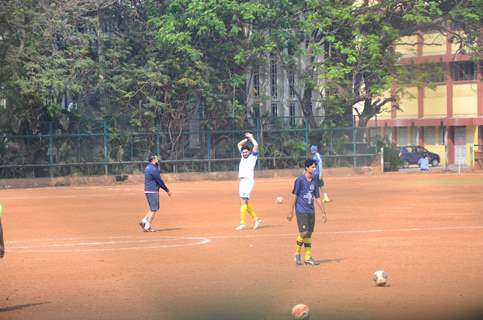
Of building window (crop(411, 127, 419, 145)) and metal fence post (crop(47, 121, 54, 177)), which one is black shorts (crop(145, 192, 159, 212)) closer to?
metal fence post (crop(47, 121, 54, 177))

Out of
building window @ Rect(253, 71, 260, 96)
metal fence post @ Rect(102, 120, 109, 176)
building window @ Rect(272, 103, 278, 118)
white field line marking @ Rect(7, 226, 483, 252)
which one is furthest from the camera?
building window @ Rect(272, 103, 278, 118)

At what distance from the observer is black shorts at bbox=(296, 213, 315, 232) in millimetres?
15172

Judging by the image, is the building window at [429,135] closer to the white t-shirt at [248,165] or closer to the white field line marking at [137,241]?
the white field line marking at [137,241]

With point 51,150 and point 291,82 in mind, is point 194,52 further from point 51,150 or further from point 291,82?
point 291,82

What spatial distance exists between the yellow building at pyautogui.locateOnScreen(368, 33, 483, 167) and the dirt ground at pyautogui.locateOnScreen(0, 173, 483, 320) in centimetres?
4395

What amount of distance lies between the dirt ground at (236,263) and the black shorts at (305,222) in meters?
0.63

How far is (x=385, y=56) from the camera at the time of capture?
50.5m

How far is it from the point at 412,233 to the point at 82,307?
32.5 feet

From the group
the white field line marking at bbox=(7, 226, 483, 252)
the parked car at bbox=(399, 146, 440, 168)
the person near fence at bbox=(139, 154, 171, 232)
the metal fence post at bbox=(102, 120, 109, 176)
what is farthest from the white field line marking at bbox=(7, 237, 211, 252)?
the parked car at bbox=(399, 146, 440, 168)

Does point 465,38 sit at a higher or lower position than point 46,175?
higher

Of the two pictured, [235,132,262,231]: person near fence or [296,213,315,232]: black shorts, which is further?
[235,132,262,231]: person near fence

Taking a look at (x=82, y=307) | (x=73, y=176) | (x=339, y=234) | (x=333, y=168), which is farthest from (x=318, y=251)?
(x=333, y=168)

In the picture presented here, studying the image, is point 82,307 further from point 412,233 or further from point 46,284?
point 412,233

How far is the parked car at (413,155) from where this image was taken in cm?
6769
